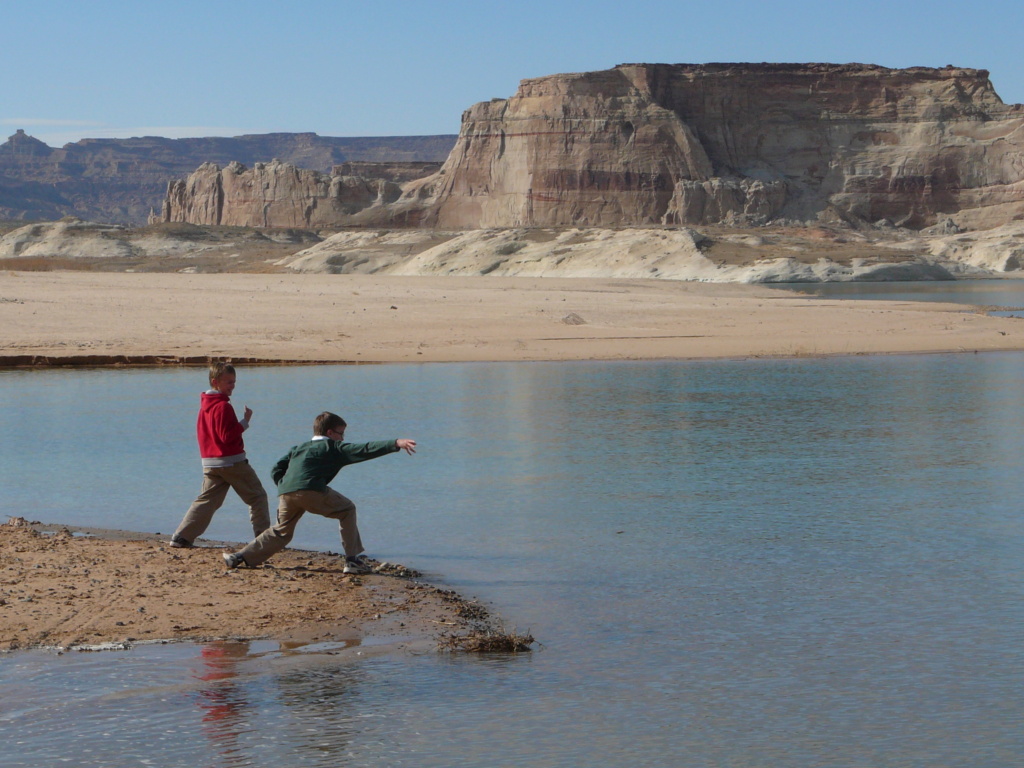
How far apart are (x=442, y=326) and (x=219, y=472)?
22027 mm

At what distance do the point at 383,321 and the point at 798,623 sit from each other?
24.7m

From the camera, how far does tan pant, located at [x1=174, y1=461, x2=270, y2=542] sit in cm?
882

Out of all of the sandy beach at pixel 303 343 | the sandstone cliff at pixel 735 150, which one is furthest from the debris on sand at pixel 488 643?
the sandstone cliff at pixel 735 150

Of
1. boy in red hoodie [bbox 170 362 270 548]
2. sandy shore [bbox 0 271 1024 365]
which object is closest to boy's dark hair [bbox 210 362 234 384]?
boy in red hoodie [bbox 170 362 270 548]

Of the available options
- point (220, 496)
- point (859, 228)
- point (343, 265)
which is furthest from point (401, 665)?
point (859, 228)

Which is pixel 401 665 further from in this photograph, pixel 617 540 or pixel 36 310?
pixel 36 310

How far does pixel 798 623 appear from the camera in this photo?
7.28 meters

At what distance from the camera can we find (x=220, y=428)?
8.83 m

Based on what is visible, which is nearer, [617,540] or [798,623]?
[798,623]

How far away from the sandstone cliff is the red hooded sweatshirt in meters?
118

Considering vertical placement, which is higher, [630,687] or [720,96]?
[720,96]

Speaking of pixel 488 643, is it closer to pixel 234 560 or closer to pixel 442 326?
pixel 234 560

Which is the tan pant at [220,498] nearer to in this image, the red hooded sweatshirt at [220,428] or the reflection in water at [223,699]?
the red hooded sweatshirt at [220,428]

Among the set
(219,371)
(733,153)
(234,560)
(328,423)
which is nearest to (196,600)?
(234,560)
